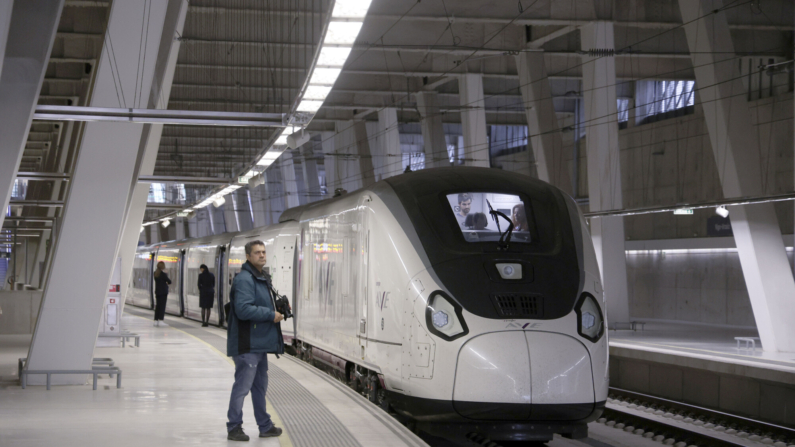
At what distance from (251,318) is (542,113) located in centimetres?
1976

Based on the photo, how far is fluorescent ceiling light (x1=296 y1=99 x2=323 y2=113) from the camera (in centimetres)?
1091

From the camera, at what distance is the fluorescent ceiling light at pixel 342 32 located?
311 inches

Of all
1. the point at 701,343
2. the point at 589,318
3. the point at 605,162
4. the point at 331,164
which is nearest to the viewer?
the point at 589,318

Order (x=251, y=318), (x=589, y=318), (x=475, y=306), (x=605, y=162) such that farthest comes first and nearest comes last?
(x=605, y=162) < (x=589, y=318) < (x=475, y=306) < (x=251, y=318)

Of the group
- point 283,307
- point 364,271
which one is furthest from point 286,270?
point 283,307

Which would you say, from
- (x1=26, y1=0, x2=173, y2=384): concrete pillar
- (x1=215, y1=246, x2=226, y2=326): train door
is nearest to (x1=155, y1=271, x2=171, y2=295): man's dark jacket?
(x1=215, y1=246, x2=226, y2=326): train door

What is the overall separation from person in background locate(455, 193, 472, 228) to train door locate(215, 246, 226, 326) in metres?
15.8

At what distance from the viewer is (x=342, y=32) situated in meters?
8.18

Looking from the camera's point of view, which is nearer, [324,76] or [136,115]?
[324,76]

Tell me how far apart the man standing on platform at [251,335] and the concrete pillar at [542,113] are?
18606 millimetres

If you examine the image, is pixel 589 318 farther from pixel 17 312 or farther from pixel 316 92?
pixel 17 312

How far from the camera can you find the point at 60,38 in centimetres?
2439

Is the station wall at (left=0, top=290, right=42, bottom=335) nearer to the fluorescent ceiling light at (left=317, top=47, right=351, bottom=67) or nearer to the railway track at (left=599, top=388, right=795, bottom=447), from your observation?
the railway track at (left=599, top=388, right=795, bottom=447)

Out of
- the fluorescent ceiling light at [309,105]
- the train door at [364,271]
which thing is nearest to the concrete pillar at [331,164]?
the fluorescent ceiling light at [309,105]
